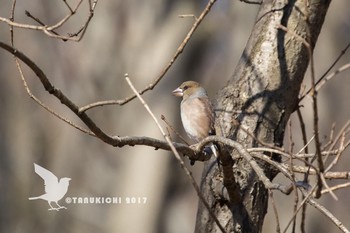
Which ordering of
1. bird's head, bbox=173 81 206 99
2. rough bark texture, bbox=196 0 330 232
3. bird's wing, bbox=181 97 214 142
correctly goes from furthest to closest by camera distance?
1. bird's head, bbox=173 81 206 99
2. bird's wing, bbox=181 97 214 142
3. rough bark texture, bbox=196 0 330 232

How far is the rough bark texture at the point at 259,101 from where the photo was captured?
9.70 ft

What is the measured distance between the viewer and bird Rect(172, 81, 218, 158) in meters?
3.30

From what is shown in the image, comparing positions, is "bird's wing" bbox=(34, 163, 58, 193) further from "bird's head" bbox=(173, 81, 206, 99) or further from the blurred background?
"bird's head" bbox=(173, 81, 206, 99)

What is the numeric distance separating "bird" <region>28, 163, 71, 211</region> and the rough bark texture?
386 centimetres

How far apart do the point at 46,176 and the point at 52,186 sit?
0.10 meters

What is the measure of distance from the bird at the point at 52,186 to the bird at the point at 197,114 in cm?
319

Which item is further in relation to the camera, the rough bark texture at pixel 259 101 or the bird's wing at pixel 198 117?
the bird's wing at pixel 198 117

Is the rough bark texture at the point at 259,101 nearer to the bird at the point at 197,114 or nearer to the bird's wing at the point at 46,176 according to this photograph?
the bird at the point at 197,114

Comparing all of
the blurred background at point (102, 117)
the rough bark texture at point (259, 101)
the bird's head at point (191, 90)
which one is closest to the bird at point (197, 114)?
the bird's head at point (191, 90)

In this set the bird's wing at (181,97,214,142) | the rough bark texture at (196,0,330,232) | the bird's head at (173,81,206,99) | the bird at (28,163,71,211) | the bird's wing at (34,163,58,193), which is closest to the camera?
the rough bark texture at (196,0,330,232)

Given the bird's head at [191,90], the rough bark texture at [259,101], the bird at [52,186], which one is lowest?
the rough bark texture at [259,101]

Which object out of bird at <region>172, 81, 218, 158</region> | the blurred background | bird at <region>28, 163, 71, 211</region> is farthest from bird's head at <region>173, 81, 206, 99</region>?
bird at <region>28, 163, 71, 211</region>

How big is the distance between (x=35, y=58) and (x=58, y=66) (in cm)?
25

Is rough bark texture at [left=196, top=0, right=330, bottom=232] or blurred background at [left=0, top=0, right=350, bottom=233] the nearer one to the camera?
rough bark texture at [left=196, top=0, right=330, bottom=232]
